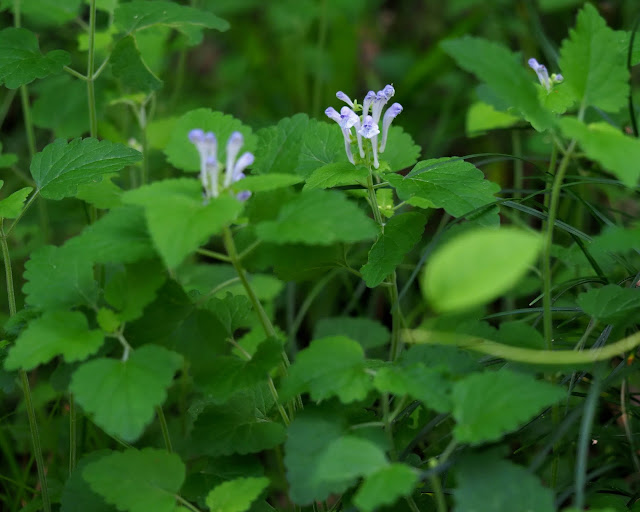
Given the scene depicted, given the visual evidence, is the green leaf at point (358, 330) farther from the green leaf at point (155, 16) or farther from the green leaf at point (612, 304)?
the green leaf at point (155, 16)

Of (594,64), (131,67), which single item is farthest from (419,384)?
(131,67)

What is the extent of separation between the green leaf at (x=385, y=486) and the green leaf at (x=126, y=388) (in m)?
0.32

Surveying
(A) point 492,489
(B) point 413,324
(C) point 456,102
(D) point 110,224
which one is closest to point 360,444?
(A) point 492,489

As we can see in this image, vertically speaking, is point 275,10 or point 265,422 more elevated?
point 275,10

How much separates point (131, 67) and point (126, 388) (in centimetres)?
99

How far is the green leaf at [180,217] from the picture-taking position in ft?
3.08

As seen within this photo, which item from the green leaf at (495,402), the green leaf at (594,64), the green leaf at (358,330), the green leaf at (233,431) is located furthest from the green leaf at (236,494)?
the green leaf at (594,64)

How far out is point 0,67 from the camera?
1547 millimetres

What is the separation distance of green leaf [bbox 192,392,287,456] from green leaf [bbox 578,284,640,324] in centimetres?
58

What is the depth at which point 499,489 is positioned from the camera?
3.19 feet

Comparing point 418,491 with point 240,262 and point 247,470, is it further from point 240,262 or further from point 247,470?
point 240,262

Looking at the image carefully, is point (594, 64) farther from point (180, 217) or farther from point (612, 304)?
point (180, 217)

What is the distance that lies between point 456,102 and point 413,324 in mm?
1571

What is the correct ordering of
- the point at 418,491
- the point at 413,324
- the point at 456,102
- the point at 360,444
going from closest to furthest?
the point at 360,444, the point at 418,491, the point at 413,324, the point at 456,102
